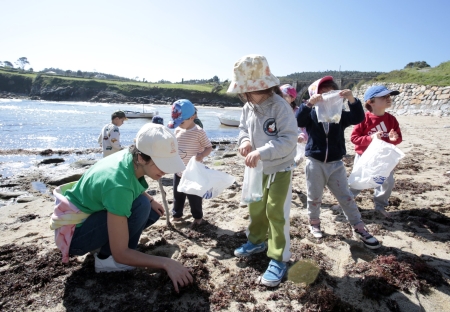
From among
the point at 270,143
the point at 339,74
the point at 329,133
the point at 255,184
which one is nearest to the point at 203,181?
the point at 255,184

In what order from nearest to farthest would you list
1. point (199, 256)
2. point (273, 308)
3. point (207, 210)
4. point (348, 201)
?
1. point (273, 308)
2. point (199, 256)
3. point (348, 201)
4. point (207, 210)

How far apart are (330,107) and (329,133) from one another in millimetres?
322

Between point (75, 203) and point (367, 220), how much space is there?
362 cm

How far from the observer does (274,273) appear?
2672mm

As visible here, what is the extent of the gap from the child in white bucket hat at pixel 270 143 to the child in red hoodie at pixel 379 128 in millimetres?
1860

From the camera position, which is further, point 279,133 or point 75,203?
point 279,133

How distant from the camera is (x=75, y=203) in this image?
253 cm

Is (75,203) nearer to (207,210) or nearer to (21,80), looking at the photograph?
(207,210)

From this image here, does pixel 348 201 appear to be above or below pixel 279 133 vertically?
below

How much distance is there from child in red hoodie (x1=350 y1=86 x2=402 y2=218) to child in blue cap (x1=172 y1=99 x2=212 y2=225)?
2218mm

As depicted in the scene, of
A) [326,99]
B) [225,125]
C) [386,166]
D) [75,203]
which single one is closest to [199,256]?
[75,203]

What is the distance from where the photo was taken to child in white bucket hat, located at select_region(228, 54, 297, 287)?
264cm

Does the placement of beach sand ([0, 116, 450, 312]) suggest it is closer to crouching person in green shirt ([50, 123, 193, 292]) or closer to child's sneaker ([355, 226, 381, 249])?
child's sneaker ([355, 226, 381, 249])

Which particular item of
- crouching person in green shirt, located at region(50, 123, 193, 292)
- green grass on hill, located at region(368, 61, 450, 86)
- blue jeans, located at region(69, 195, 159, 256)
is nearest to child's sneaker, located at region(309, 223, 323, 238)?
crouching person in green shirt, located at region(50, 123, 193, 292)
